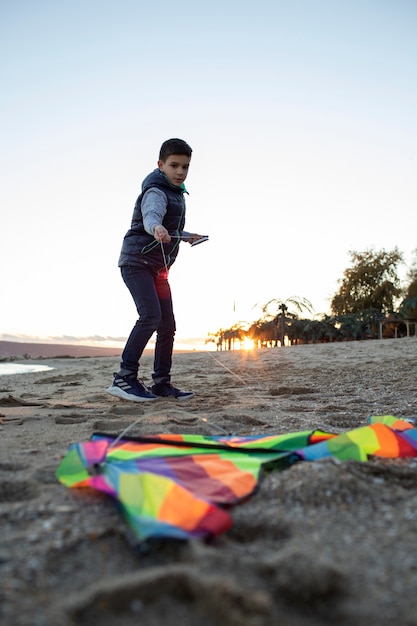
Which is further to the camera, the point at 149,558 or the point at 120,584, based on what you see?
the point at 149,558

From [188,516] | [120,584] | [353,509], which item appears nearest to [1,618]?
[120,584]

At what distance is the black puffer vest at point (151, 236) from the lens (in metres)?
3.84

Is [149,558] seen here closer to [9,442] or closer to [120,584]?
[120,584]

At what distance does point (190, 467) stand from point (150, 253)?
2.59m

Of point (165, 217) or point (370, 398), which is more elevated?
point (165, 217)

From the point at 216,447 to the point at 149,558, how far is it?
76cm

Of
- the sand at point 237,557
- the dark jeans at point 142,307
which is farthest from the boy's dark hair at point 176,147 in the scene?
the sand at point 237,557

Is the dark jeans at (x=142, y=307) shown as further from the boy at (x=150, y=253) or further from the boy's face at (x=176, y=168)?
the boy's face at (x=176, y=168)

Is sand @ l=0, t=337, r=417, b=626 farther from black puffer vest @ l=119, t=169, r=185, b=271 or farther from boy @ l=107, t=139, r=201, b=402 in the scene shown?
black puffer vest @ l=119, t=169, r=185, b=271

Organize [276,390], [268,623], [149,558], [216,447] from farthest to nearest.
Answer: [276,390], [216,447], [149,558], [268,623]

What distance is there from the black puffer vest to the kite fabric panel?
84.0 inches

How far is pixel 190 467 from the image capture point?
4.94 feet

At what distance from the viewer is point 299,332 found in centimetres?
3831

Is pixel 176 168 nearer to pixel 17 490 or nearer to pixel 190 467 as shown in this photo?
pixel 190 467
